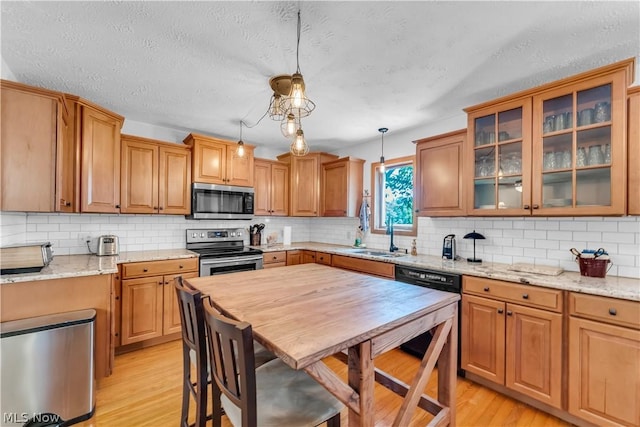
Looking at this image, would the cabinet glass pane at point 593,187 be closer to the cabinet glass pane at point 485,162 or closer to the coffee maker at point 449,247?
the cabinet glass pane at point 485,162

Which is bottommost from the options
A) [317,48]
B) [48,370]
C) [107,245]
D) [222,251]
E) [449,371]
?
[48,370]

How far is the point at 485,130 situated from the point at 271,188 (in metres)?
2.88

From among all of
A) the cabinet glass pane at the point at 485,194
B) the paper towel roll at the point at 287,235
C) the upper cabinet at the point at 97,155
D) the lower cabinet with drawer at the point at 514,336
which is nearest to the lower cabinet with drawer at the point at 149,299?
the upper cabinet at the point at 97,155

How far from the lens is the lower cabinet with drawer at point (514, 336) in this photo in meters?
1.91

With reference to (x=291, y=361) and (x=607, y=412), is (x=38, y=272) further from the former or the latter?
(x=607, y=412)

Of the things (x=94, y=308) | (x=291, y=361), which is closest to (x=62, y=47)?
(x=94, y=308)

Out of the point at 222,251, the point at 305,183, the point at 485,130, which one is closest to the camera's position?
the point at 485,130

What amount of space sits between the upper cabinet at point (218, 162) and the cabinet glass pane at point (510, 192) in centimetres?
297

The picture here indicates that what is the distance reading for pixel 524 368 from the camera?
2.03m

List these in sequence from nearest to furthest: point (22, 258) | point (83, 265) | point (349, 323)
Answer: point (349, 323) < point (22, 258) < point (83, 265)

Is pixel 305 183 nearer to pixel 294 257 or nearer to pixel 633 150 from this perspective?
pixel 294 257

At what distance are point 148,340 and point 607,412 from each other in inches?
149

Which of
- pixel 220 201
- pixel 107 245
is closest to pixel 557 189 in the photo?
pixel 220 201

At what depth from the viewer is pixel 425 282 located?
103 inches
